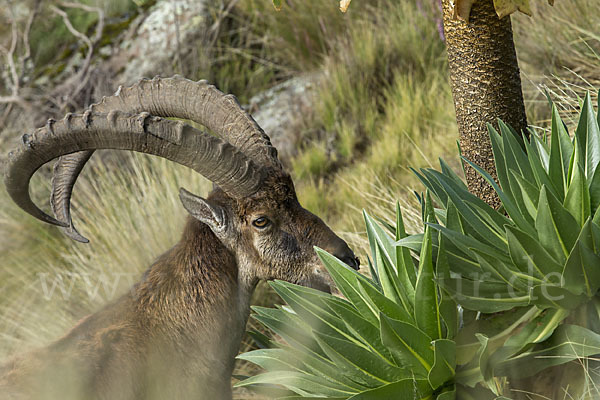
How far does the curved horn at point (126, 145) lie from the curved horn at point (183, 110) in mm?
277

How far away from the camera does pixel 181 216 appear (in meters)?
5.30

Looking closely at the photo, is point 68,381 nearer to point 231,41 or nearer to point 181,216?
point 181,216

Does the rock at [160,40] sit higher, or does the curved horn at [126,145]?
the rock at [160,40]

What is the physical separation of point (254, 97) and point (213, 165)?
19.4ft

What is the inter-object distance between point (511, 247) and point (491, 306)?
0.25m

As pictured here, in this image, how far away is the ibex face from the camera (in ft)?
10.3

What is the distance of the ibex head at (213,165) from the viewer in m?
2.82

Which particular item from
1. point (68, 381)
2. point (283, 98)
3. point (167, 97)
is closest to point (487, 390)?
point (68, 381)

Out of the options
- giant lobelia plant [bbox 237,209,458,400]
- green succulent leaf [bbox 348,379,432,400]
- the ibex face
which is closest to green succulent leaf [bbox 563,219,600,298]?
giant lobelia plant [bbox 237,209,458,400]

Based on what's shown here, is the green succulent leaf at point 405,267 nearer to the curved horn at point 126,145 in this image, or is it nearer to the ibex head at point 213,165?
the ibex head at point 213,165

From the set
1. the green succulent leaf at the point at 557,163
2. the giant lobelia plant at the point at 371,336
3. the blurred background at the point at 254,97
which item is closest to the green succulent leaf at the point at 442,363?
the giant lobelia plant at the point at 371,336

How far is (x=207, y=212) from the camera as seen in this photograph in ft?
10.3

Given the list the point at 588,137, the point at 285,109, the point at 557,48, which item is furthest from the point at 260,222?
the point at 285,109

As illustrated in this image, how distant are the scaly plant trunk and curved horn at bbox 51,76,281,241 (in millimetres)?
1071
